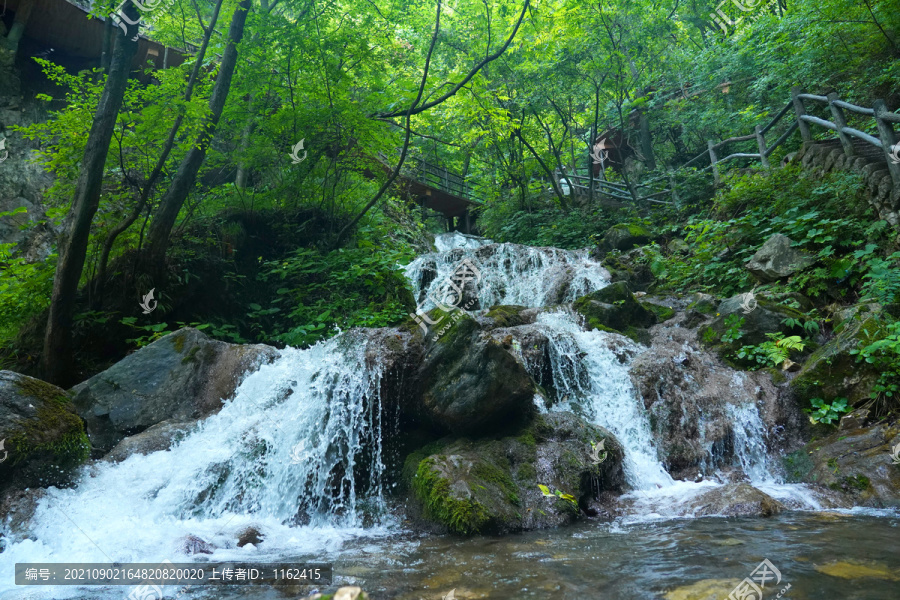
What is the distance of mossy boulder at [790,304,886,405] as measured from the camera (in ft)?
18.0

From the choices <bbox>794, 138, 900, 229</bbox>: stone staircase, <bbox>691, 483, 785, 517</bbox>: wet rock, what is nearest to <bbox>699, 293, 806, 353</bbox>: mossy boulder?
<bbox>794, 138, 900, 229</bbox>: stone staircase

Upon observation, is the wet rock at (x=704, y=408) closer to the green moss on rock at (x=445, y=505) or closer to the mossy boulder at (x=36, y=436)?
the green moss on rock at (x=445, y=505)

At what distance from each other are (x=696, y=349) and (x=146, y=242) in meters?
8.61

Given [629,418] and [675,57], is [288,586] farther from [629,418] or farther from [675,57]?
[675,57]

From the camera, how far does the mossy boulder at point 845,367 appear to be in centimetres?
548

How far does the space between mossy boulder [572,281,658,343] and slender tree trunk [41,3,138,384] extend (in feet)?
24.7

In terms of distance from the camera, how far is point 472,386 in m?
5.36

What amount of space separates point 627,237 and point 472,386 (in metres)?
9.50

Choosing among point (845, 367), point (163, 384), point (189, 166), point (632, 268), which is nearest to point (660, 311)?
point (632, 268)

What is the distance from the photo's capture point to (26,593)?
126 inches

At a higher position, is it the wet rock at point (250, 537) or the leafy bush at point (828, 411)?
the leafy bush at point (828, 411)

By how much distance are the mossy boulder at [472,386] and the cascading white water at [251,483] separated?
29.2 inches

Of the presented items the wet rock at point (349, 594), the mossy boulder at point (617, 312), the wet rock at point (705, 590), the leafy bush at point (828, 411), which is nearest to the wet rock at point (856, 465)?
the leafy bush at point (828, 411)

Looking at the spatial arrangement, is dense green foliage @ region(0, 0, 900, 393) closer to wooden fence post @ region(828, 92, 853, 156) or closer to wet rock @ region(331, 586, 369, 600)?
wooden fence post @ region(828, 92, 853, 156)
